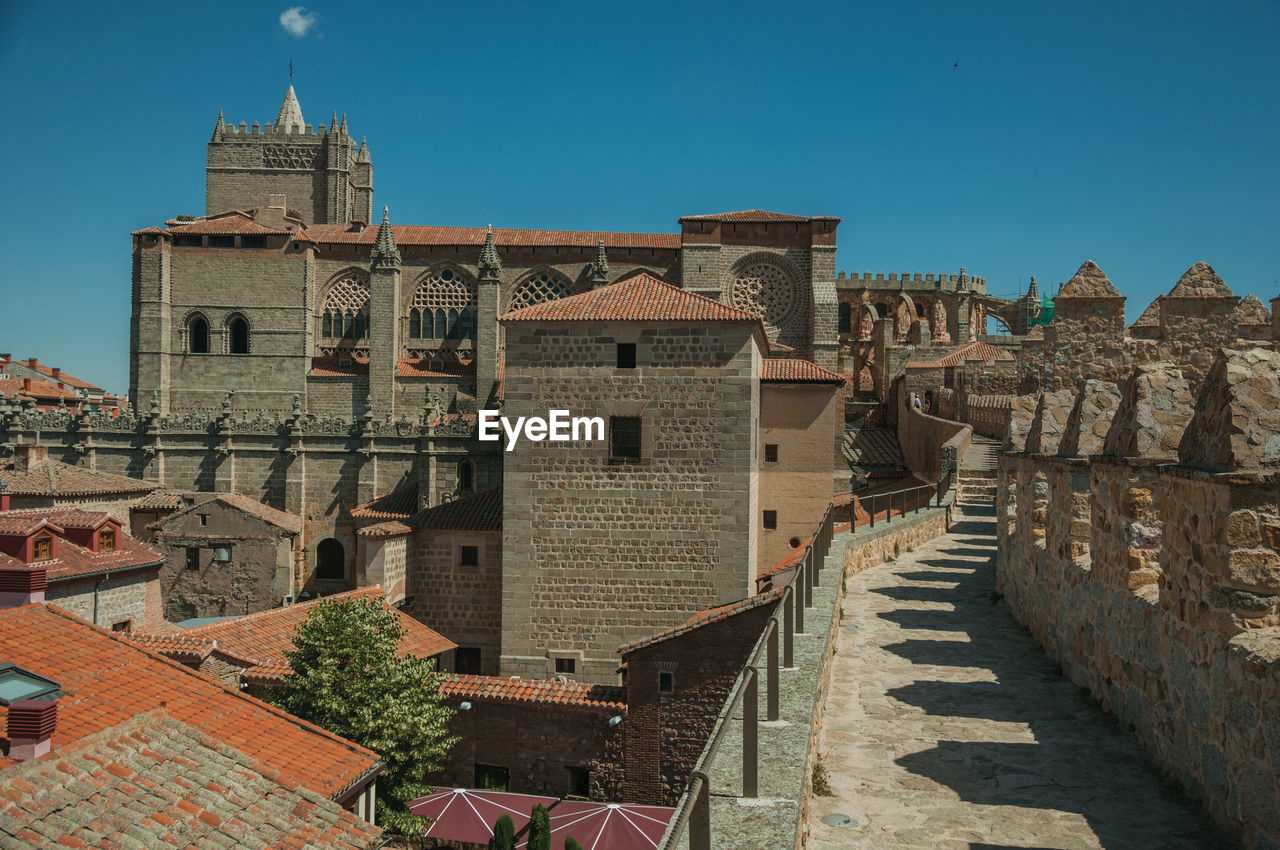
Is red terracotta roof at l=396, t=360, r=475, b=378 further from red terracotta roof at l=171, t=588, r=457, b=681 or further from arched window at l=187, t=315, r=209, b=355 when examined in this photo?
red terracotta roof at l=171, t=588, r=457, b=681

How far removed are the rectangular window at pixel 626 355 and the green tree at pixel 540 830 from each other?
8.02 metres

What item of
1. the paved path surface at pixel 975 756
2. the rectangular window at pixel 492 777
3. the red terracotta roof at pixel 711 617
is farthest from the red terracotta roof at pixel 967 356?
the paved path surface at pixel 975 756

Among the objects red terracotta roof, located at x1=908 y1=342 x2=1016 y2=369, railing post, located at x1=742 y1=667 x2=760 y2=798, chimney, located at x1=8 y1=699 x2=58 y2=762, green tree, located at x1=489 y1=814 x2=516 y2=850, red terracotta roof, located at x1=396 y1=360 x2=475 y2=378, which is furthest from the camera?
red terracotta roof, located at x1=908 y1=342 x2=1016 y2=369

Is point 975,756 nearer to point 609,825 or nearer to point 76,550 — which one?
point 609,825

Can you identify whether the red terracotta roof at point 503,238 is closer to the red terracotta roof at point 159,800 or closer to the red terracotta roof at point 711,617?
the red terracotta roof at point 711,617

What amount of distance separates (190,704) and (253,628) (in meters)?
8.00

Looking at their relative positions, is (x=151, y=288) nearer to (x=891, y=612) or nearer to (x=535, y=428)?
(x=535, y=428)

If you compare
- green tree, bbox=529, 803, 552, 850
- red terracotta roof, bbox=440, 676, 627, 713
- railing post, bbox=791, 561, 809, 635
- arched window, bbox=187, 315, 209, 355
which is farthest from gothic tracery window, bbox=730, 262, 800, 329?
railing post, bbox=791, 561, 809, 635

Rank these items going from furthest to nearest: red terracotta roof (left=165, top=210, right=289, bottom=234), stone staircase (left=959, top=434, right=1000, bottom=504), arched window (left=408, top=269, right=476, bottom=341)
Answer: arched window (left=408, top=269, right=476, bottom=341) → red terracotta roof (left=165, top=210, right=289, bottom=234) → stone staircase (left=959, top=434, right=1000, bottom=504)

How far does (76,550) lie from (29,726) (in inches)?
478

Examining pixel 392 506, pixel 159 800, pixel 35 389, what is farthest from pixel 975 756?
pixel 35 389

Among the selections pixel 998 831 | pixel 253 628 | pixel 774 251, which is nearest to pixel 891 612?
pixel 998 831

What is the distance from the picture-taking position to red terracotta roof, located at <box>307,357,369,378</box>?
35.7 m

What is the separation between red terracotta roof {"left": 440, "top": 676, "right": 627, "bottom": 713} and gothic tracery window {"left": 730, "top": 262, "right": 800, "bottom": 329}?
21.3m
